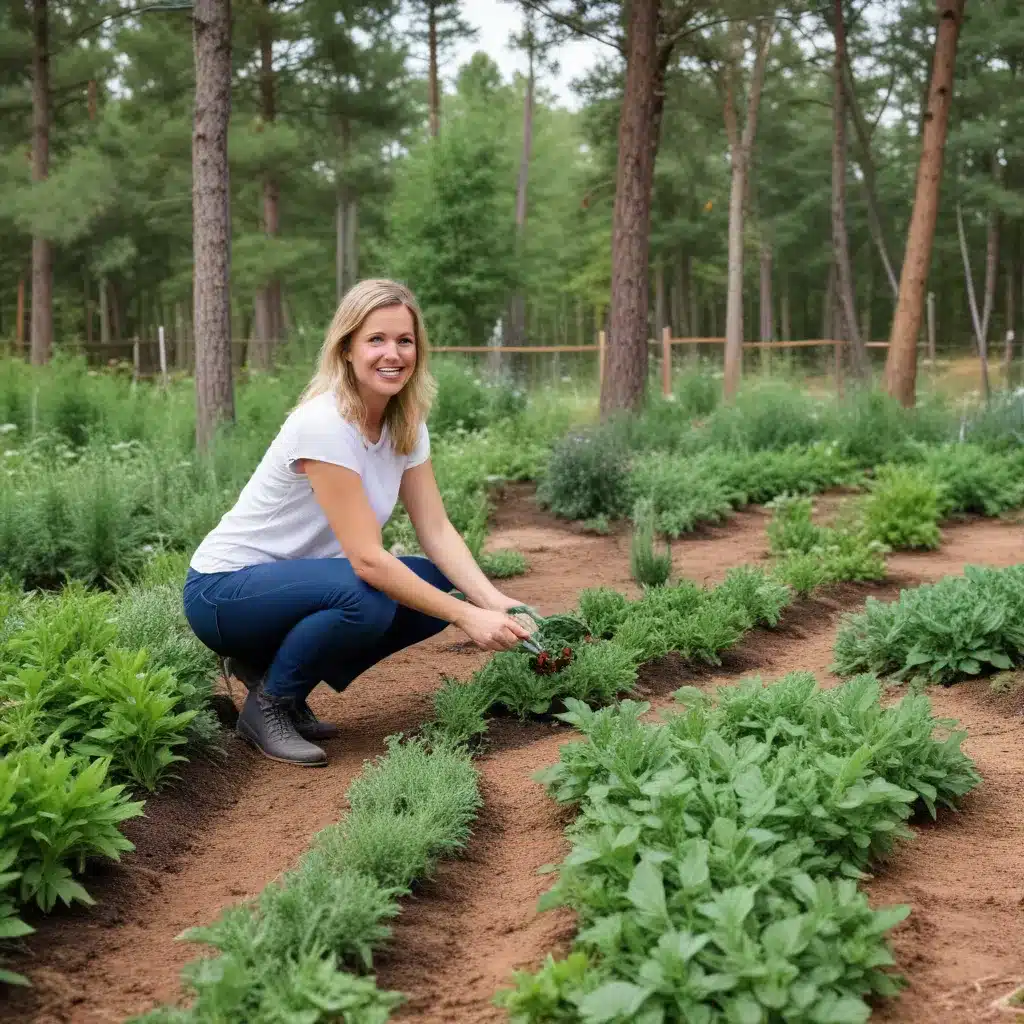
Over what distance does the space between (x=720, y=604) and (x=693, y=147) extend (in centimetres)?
2870

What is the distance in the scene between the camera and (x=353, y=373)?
12.6ft

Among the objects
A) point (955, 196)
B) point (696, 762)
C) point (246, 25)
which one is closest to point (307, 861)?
point (696, 762)

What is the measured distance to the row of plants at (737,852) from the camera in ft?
6.98

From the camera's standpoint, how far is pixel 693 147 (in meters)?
31.7

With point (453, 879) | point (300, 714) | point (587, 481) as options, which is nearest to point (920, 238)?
point (587, 481)

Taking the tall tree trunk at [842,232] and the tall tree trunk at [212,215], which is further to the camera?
the tall tree trunk at [842,232]

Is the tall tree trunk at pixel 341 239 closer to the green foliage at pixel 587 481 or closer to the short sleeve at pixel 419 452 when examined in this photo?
the green foliage at pixel 587 481

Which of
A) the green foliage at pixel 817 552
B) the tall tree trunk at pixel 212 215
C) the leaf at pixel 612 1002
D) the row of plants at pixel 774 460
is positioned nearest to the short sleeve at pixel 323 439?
the leaf at pixel 612 1002

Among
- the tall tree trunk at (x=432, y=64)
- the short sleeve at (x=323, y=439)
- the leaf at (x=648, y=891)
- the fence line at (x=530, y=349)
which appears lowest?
the leaf at (x=648, y=891)

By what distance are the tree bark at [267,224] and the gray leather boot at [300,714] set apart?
15175mm

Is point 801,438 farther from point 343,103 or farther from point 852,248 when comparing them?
point 852,248

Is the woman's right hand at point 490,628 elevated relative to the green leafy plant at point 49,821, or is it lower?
elevated

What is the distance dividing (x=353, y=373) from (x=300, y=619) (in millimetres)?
841

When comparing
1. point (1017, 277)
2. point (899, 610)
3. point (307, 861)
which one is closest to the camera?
point (307, 861)
